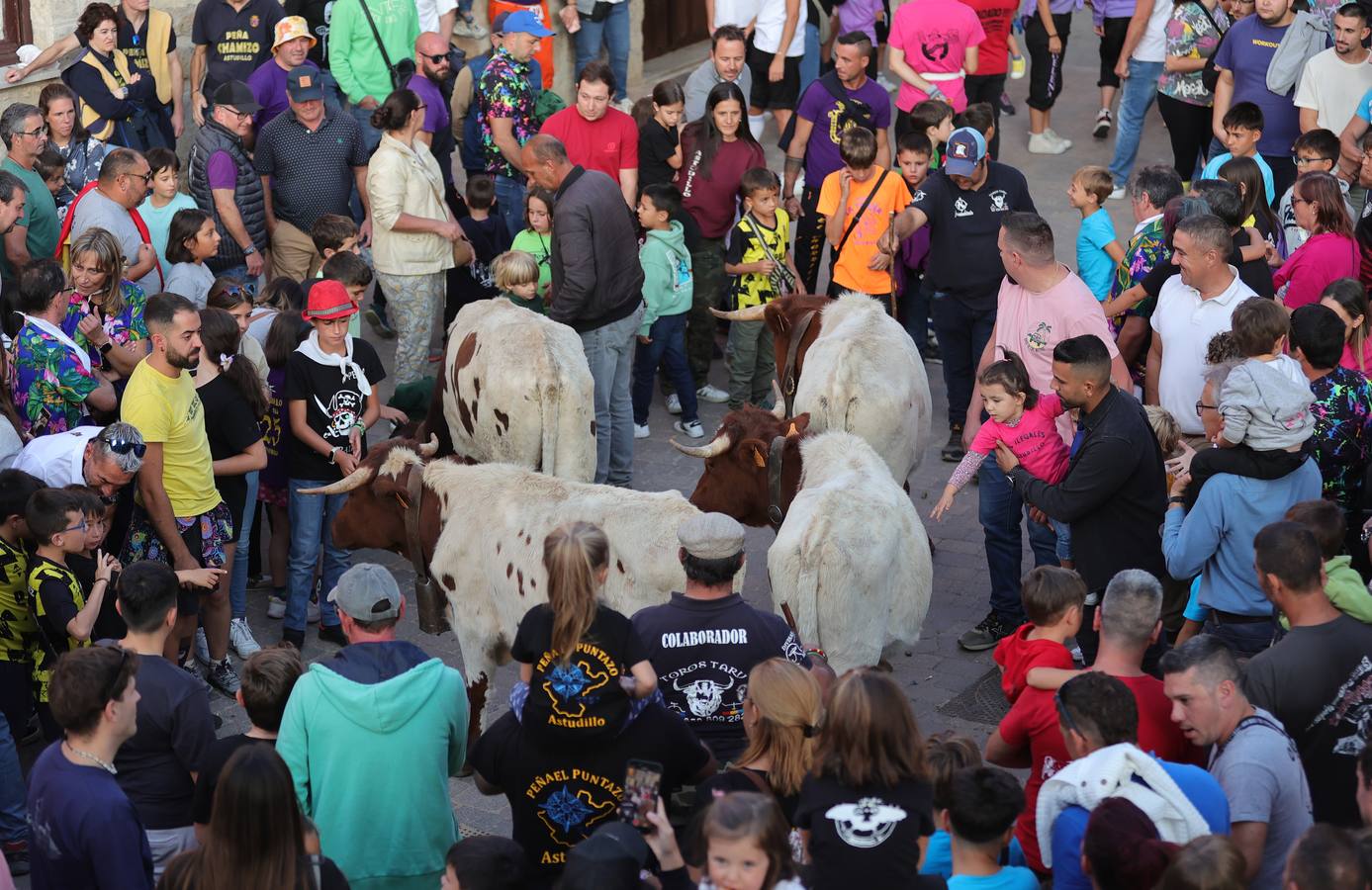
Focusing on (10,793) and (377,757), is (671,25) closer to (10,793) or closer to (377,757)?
(10,793)

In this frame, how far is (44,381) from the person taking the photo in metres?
7.62

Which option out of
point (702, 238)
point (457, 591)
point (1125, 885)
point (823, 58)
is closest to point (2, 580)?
point (457, 591)

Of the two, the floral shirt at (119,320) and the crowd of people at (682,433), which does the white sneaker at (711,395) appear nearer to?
the crowd of people at (682,433)

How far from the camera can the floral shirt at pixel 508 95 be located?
37.2ft

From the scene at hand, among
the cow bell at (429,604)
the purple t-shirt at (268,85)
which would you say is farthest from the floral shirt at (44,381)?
the purple t-shirt at (268,85)

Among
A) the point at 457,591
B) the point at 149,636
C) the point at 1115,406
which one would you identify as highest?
the point at 1115,406

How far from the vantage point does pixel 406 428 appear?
9445 millimetres

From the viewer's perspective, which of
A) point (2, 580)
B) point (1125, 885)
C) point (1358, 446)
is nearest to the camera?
point (1125, 885)

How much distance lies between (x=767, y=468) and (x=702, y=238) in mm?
3480

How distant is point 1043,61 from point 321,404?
976 centimetres

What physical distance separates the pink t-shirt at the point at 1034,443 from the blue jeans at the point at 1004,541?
86 centimetres

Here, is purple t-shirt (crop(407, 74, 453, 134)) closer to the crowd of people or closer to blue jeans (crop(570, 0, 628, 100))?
the crowd of people

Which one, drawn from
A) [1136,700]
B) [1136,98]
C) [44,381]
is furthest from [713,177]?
[1136,700]

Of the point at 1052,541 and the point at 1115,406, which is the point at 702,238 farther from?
the point at 1115,406
